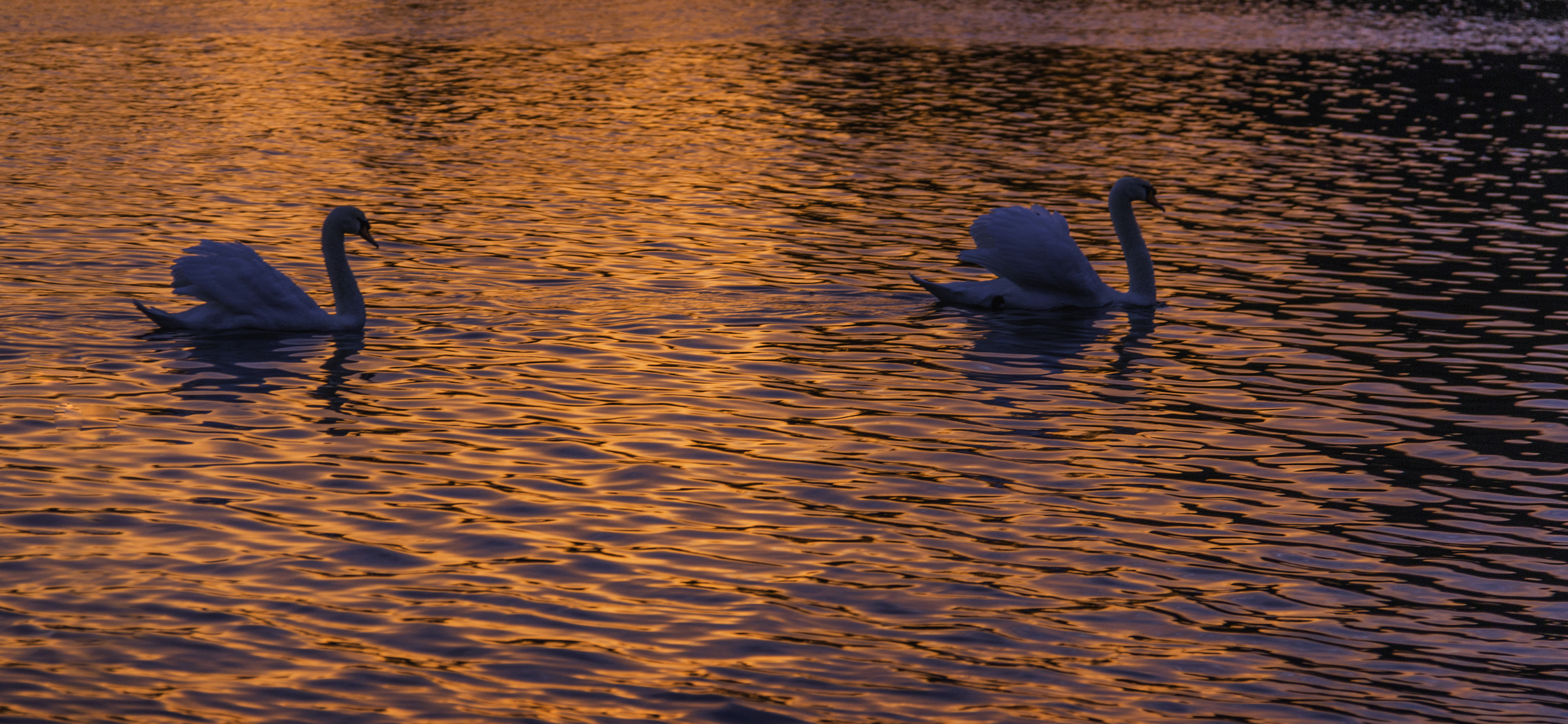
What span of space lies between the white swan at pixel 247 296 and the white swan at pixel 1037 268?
5.44m

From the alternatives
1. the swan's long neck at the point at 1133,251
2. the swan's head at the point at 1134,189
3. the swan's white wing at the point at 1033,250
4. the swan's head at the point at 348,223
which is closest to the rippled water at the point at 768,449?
the swan's long neck at the point at 1133,251

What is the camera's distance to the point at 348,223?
15758mm

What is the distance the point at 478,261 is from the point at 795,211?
5465 millimetres

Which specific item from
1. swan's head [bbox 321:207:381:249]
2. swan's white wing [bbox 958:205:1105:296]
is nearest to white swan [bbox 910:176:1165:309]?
swan's white wing [bbox 958:205:1105:296]

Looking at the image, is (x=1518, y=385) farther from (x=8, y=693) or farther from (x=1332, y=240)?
(x=8, y=693)

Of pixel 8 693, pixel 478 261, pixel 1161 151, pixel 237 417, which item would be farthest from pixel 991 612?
pixel 1161 151

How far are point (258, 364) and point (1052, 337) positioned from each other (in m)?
7.21

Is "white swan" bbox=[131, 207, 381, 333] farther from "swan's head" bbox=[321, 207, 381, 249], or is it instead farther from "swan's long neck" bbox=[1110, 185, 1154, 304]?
"swan's long neck" bbox=[1110, 185, 1154, 304]

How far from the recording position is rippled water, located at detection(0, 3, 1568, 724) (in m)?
8.13

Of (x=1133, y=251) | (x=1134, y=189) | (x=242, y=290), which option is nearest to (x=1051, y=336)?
(x=1133, y=251)

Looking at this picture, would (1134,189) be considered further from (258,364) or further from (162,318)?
(162,318)

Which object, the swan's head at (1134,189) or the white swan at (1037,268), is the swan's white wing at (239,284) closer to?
the white swan at (1037,268)

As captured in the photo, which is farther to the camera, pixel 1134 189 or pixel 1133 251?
pixel 1134 189

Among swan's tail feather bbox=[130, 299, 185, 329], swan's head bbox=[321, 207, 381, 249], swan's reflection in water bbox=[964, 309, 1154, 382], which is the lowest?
swan's reflection in water bbox=[964, 309, 1154, 382]
